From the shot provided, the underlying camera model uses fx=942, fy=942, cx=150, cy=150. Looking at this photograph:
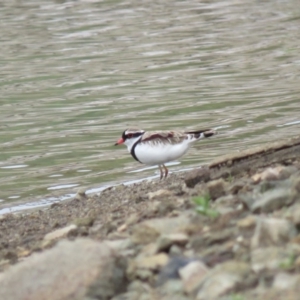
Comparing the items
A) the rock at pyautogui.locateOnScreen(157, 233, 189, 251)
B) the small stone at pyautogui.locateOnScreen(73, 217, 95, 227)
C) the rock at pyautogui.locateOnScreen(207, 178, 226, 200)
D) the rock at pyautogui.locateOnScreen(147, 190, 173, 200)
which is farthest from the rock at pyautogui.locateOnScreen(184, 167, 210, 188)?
the rock at pyautogui.locateOnScreen(157, 233, 189, 251)

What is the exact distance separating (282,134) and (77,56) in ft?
27.7

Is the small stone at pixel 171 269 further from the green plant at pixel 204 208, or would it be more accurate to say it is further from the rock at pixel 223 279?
the green plant at pixel 204 208

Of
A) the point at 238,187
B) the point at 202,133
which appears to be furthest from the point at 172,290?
the point at 202,133

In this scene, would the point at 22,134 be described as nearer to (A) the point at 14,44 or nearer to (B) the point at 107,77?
(B) the point at 107,77

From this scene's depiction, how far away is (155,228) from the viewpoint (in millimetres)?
5949

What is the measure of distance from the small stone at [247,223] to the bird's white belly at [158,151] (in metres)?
4.42

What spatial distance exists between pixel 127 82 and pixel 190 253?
1253cm

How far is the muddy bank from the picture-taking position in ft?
16.1

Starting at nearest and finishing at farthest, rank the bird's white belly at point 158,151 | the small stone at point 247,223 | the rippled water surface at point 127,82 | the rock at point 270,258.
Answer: the rock at point 270,258
the small stone at point 247,223
the bird's white belly at point 158,151
the rippled water surface at point 127,82

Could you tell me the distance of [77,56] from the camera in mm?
20594

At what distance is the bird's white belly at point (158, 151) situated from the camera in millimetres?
10023

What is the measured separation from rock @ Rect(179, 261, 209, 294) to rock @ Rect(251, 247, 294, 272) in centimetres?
28

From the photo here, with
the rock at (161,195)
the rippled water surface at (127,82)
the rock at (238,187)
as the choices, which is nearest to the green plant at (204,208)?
the rock at (238,187)

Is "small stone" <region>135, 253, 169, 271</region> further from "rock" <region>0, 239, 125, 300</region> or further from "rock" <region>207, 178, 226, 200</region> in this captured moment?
"rock" <region>207, 178, 226, 200</region>
